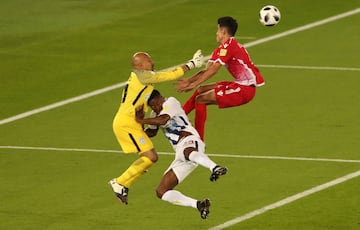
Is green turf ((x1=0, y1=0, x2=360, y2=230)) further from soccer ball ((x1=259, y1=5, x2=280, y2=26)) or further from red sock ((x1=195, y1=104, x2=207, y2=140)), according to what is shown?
soccer ball ((x1=259, y1=5, x2=280, y2=26))

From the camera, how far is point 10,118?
3766 cm

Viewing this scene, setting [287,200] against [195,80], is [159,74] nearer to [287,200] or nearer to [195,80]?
[195,80]

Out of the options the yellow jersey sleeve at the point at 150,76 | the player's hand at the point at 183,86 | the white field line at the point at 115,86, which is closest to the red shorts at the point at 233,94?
the player's hand at the point at 183,86

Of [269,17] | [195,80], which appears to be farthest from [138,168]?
[269,17]

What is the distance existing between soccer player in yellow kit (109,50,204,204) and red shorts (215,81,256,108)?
1863 mm

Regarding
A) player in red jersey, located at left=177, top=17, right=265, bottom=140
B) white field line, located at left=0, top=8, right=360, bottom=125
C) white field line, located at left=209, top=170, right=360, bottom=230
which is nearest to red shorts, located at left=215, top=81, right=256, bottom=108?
player in red jersey, located at left=177, top=17, right=265, bottom=140

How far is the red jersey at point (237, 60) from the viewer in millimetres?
29109

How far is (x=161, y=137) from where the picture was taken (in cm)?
3606

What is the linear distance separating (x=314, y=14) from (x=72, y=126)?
40.3 ft

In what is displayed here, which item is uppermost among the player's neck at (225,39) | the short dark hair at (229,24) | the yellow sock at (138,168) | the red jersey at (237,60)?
the short dark hair at (229,24)

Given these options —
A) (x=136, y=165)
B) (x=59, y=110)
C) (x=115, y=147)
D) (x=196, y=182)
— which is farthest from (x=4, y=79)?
(x=136, y=165)

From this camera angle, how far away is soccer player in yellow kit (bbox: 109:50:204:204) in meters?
27.8

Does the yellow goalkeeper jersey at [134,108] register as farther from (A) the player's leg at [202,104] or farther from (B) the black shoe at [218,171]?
(A) the player's leg at [202,104]

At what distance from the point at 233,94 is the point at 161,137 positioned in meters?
6.38
